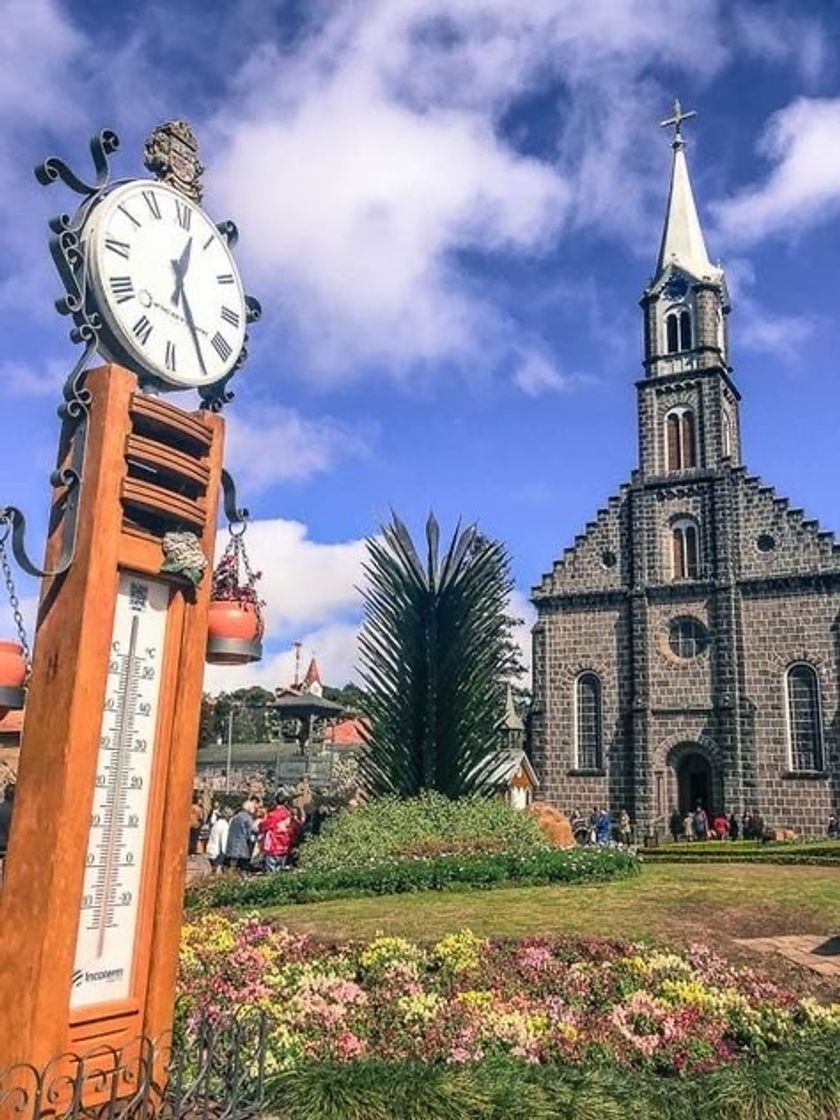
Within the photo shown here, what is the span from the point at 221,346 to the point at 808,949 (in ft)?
25.0

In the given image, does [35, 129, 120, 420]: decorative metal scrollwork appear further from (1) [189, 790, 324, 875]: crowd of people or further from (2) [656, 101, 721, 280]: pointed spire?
(2) [656, 101, 721, 280]: pointed spire

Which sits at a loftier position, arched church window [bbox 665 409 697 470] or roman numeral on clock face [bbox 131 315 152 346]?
arched church window [bbox 665 409 697 470]

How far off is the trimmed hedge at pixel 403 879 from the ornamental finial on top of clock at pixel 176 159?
28.0 feet

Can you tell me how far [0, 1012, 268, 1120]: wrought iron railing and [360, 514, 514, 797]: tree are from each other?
10934 mm

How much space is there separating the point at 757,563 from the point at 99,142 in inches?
1312

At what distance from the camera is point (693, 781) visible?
34.9m

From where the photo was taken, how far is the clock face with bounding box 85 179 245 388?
4578mm

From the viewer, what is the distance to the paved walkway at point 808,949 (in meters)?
8.36

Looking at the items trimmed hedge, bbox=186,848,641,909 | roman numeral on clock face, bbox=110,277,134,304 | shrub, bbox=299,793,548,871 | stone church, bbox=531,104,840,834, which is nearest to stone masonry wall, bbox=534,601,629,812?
stone church, bbox=531,104,840,834

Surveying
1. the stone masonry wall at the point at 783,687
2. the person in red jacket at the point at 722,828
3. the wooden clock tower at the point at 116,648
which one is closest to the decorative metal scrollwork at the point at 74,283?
the wooden clock tower at the point at 116,648

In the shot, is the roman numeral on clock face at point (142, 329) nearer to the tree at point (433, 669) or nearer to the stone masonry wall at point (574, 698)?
the tree at point (433, 669)

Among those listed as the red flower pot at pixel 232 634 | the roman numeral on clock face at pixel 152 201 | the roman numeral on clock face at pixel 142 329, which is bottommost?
the red flower pot at pixel 232 634

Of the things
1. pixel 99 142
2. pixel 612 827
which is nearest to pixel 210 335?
pixel 99 142

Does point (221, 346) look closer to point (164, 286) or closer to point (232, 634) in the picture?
point (164, 286)
